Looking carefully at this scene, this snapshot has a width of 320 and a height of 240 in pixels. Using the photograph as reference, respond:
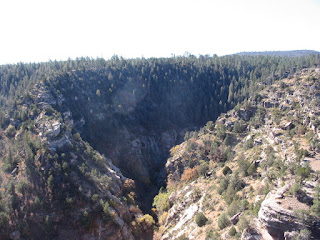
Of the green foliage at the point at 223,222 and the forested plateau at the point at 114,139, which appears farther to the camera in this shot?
the forested plateau at the point at 114,139

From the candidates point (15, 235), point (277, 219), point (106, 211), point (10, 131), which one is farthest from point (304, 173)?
point (10, 131)

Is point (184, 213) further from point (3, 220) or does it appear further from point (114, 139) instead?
point (114, 139)

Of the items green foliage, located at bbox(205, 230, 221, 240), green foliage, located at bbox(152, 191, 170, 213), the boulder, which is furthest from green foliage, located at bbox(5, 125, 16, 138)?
green foliage, located at bbox(205, 230, 221, 240)

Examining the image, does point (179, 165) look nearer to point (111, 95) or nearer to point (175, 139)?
point (175, 139)

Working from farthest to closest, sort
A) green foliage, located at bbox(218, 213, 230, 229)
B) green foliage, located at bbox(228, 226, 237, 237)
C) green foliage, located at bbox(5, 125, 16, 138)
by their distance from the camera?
1. green foliage, located at bbox(5, 125, 16, 138)
2. green foliage, located at bbox(218, 213, 230, 229)
3. green foliage, located at bbox(228, 226, 237, 237)

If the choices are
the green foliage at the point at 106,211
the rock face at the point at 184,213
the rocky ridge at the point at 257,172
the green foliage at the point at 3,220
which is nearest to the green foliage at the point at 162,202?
the rocky ridge at the point at 257,172

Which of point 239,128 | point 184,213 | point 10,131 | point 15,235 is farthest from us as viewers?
point 239,128

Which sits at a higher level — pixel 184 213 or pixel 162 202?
pixel 184 213

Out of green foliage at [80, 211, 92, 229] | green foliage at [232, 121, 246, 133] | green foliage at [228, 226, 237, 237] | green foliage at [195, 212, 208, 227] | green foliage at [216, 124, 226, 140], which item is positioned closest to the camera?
green foliage at [228, 226, 237, 237]

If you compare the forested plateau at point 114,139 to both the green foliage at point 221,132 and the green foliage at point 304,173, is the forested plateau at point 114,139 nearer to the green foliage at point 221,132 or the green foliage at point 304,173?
the green foliage at point 221,132

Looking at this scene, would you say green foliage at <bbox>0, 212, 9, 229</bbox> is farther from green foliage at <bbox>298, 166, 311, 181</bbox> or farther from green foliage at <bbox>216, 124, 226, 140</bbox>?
green foliage at <bbox>216, 124, 226, 140</bbox>
